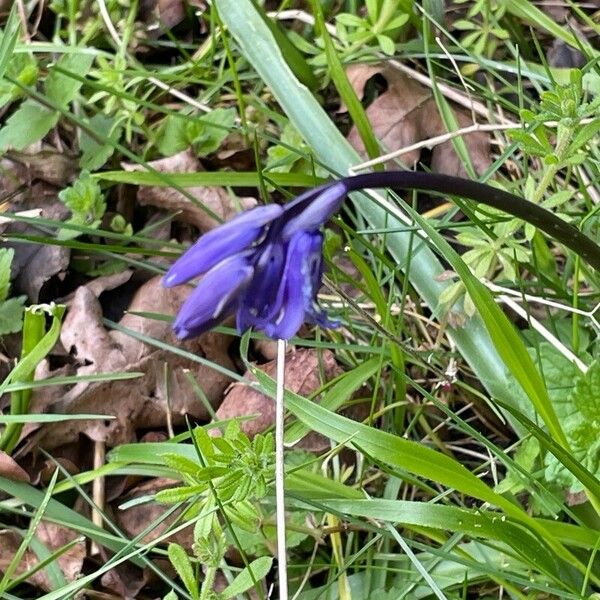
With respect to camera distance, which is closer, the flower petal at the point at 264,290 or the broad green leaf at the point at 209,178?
the flower petal at the point at 264,290

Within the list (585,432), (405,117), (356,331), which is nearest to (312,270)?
(585,432)

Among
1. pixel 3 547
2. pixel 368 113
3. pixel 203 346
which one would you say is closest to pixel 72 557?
pixel 3 547

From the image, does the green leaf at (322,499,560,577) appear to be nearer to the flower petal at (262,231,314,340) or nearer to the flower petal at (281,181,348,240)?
the flower petal at (262,231,314,340)

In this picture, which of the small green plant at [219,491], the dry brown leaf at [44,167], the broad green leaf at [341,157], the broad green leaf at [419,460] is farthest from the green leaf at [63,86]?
the broad green leaf at [419,460]

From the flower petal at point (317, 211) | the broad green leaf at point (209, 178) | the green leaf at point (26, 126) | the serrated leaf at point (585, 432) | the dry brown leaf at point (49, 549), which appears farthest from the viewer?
the green leaf at point (26, 126)

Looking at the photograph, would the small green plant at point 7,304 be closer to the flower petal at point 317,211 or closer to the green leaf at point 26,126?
the green leaf at point 26,126

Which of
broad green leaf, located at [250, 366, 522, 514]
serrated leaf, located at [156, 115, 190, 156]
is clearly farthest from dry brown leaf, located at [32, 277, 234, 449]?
broad green leaf, located at [250, 366, 522, 514]

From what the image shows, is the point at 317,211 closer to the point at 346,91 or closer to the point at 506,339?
the point at 506,339

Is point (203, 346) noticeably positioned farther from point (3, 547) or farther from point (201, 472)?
point (201, 472)
